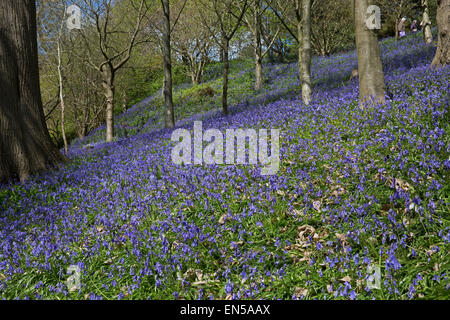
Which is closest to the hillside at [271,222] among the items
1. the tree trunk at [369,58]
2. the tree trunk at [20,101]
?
the tree trunk at [369,58]

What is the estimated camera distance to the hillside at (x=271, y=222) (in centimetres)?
320

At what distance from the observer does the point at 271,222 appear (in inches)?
163

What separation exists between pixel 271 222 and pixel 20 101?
713 cm

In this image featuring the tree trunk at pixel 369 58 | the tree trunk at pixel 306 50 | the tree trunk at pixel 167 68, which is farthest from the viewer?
the tree trunk at pixel 167 68

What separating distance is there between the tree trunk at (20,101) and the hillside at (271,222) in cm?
97

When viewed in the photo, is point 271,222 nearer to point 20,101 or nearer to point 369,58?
point 369,58

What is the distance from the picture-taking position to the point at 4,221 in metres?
5.55

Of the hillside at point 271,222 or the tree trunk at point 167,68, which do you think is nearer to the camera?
the hillside at point 271,222

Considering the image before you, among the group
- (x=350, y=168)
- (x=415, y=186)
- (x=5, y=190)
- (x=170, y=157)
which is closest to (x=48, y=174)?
(x=5, y=190)

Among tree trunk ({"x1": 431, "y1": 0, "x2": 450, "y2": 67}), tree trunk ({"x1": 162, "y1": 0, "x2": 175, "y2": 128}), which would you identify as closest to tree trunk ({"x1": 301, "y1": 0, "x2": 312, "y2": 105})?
tree trunk ({"x1": 431, "y1": 0, "x2": 450, "y2": 67})

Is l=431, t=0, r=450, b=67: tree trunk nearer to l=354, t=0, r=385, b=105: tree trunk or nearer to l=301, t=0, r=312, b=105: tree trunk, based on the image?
l=354, t=0, r=385, b=105: tree trunk

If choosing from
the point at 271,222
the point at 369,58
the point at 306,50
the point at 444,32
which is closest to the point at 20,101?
the point at 271,222

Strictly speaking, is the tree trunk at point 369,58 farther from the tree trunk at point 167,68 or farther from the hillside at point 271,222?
the tree trunk at point 167,68

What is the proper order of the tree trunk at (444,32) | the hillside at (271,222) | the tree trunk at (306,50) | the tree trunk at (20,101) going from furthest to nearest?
the tree trunk at (306,50), the tree trunk at (444,32), the tree trunk at (20,101), the hillside at (271,222)
